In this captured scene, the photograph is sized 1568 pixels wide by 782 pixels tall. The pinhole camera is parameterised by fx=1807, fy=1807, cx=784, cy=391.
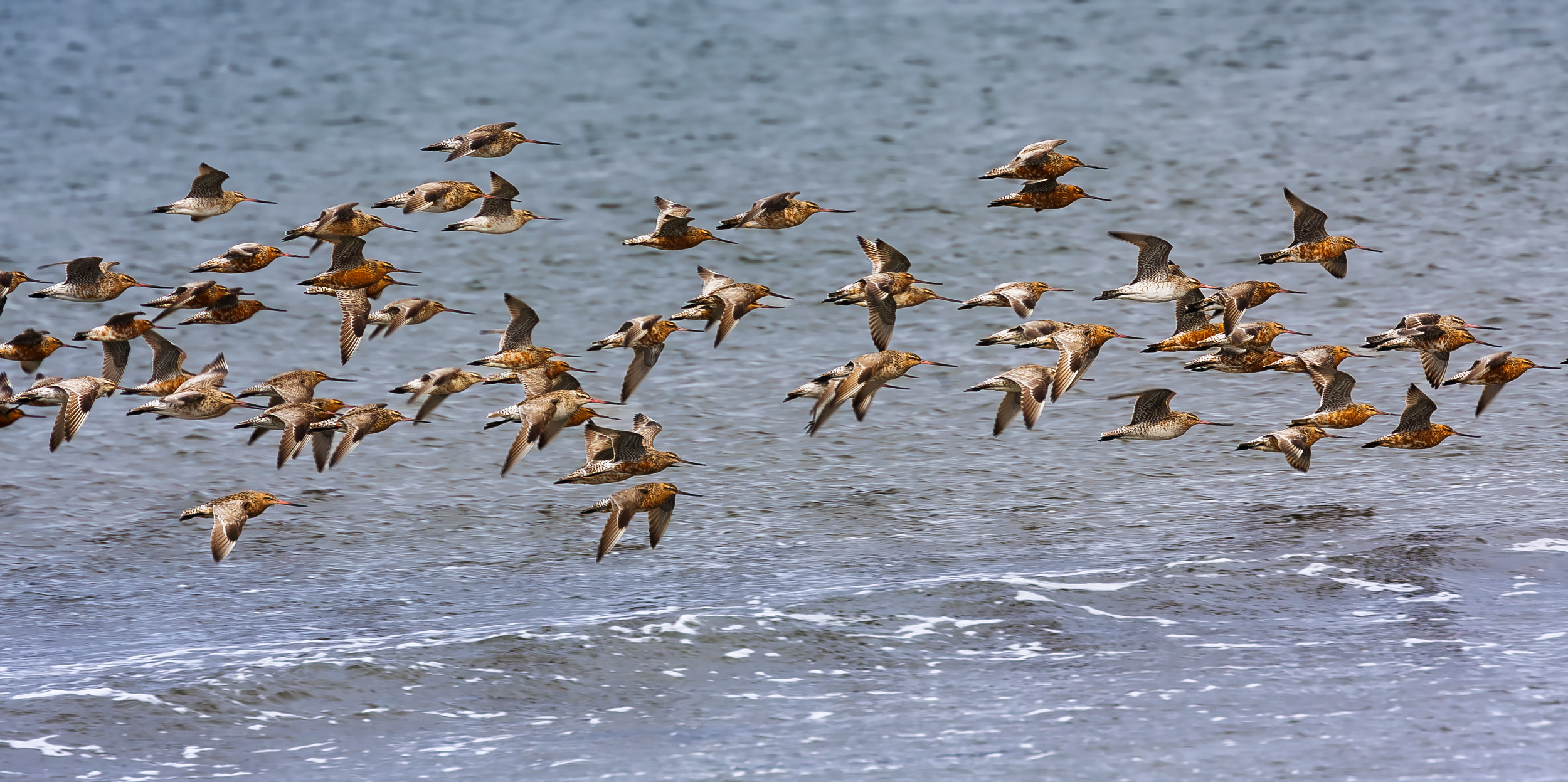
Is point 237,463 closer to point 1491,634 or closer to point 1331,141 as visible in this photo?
point 1491,634

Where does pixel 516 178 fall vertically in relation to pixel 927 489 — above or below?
above

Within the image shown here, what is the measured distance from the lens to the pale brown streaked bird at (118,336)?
524 inches

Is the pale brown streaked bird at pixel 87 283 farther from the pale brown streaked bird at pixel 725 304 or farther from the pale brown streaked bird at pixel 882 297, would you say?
the pale brown streaked bird at pixel 882 297

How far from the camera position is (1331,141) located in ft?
83.0

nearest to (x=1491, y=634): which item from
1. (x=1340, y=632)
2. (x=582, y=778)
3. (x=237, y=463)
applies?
(x=1340, y=632)

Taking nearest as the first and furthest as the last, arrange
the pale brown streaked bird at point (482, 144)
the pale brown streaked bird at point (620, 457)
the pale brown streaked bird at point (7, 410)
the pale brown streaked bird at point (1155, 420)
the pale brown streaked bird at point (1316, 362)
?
1. the pale brown streaked bird at point (620, 457)
2. the pale brown streaked bird at point (7, 410)
3. the pale brown streaked bird at point (1316, 362)
4. the pale brown streaked bird at point (482, 144)
5. the pale brown streaked bird at point (1155, 420)

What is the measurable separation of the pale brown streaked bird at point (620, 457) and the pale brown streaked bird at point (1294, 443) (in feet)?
14.4

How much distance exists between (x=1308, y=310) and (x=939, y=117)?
28.3 ft

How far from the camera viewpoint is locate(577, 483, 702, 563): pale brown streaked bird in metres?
12.5

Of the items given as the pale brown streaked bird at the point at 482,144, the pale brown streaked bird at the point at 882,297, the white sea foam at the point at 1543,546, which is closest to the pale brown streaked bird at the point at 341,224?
the pale brown streaked bird at the point at 482,144

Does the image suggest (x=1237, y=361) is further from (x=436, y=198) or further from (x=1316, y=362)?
(x=436, y=198)

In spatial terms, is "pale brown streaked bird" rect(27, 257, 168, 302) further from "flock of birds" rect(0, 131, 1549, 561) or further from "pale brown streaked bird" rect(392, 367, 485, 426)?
"pale brown streaked bird" rect(392, 367, 485, 426)

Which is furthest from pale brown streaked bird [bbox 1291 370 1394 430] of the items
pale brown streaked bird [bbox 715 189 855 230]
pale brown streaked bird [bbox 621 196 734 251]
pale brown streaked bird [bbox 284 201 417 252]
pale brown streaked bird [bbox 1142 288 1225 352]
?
pale brown streaked bird [bbox 284 201 417 252]

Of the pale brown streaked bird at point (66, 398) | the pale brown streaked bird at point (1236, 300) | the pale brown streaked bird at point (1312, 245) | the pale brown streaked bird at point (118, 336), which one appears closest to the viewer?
the pale brown streaked bird at point (66, 398)
